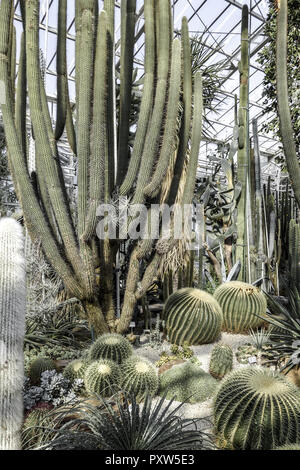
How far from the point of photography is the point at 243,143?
5305mm

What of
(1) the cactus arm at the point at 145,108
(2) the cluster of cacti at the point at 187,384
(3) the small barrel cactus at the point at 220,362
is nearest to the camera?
(2) the cluster of cacti at the point at 187,384

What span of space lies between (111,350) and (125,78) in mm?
2733

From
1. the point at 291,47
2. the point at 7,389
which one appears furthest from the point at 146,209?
the point at 291,47

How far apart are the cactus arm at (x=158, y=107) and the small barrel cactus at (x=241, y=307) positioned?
5.29 feet

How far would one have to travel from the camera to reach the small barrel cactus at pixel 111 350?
331cm

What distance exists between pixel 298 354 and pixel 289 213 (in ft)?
13.5

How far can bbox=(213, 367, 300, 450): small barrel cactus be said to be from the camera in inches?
87.2

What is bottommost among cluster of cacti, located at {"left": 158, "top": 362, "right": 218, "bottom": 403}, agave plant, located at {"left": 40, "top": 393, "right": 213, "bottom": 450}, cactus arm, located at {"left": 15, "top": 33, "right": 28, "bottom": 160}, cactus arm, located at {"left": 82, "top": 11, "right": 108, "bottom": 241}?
cluster of cacti, located at {"left": 158, "top": 362, "right": 218, "bottom": 403}

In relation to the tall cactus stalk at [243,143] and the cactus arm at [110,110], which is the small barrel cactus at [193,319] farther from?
the cactus arm at [110,110]

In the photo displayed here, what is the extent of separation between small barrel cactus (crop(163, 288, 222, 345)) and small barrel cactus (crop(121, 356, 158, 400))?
1104mm

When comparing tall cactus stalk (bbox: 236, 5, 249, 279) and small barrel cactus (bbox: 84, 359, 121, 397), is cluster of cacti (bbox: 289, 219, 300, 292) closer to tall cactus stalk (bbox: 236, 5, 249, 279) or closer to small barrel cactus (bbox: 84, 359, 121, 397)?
tall cactus stalk (bbox: 236, 5, 249, 279)

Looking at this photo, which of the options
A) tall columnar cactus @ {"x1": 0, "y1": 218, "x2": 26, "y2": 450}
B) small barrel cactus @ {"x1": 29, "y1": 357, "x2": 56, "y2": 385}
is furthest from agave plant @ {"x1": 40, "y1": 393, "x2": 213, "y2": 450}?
small barrel cactus @ {"x1": 29, "y1": 357, "x2": 56, "y2": 385}

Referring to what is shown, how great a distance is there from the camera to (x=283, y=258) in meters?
6.43

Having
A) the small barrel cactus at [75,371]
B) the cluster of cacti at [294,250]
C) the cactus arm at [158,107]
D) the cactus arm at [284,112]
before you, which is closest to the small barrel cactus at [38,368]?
the small barrel cactus at [75,371]
